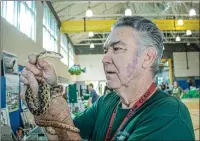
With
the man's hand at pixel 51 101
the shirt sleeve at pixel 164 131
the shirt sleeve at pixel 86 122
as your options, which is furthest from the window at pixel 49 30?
the shirt sleeve at pixel 164 131

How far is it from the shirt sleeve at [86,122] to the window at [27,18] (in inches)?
186

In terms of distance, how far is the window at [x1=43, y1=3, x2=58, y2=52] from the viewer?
8.33m

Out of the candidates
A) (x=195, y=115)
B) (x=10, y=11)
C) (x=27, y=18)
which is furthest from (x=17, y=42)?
(x=195, y=115)

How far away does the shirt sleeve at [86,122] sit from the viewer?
113 centimetres

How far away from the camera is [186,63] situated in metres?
17.7

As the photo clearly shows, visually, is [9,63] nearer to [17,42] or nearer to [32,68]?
[17,42]

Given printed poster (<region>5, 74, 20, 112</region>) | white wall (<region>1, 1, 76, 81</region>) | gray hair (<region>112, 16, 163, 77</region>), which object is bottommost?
printed poster (<region>5, 74, 20, 112</region>)

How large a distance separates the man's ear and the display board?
1761 centimetres

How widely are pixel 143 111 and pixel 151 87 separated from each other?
0.52ft

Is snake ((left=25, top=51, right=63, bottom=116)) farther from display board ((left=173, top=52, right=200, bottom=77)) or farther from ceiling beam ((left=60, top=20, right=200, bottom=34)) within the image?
display board ((left=173, top=52, right=200, bottom=77))

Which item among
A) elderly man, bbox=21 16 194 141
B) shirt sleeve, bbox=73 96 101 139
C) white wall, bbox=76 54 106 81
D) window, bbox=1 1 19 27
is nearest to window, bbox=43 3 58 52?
window, bbox=1 1 19 27

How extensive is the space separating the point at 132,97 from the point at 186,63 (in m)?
17.9

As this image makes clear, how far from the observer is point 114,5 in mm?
11398

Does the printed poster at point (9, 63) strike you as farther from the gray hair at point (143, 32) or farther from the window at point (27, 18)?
the gray hair at point (143, 32)
